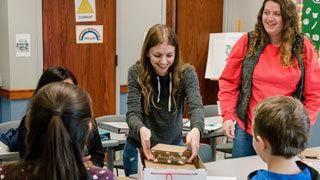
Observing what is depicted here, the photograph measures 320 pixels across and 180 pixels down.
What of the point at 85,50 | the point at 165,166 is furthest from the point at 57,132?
the point at 85,50

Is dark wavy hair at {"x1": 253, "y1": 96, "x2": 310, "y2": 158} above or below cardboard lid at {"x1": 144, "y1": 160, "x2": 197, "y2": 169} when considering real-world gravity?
above

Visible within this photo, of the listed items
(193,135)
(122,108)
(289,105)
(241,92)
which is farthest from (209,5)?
(289,105)

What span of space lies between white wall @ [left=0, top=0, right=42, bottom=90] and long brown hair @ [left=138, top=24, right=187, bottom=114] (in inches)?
87.3

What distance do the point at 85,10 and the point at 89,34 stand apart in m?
0.24

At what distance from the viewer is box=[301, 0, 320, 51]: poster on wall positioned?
4.12 m

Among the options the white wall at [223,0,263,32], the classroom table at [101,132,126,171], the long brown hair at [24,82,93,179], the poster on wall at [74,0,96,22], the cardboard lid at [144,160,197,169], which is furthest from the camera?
the white wall at [223,0,263,32]

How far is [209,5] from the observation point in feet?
17.1

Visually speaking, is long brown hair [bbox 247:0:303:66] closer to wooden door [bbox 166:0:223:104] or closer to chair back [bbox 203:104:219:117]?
chair back [bbox 203:104:219:117]

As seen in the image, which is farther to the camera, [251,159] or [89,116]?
[251,159]

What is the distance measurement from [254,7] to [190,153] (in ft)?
11.5

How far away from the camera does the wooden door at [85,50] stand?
4.21 meters

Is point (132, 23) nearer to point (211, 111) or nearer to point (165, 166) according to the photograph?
point (211, 111)

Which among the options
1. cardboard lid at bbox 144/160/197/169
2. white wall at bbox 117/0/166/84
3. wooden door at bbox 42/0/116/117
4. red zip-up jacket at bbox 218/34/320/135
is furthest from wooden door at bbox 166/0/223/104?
cardboard lid at bbox 144/160/197/169

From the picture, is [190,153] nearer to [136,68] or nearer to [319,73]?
[136,68]
